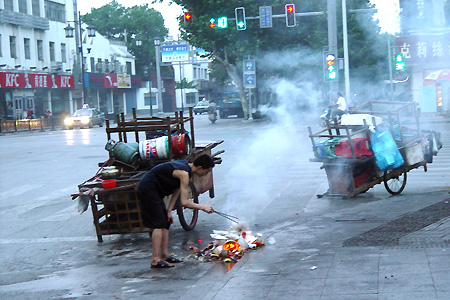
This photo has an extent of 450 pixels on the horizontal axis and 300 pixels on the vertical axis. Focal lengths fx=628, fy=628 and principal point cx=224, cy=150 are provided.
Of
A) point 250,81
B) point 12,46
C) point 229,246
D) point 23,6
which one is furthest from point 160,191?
point 23,6

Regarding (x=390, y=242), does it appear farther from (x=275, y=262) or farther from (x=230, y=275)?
(x=230, y=275)

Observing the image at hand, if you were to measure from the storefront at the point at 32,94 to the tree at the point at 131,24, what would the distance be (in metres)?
31.9

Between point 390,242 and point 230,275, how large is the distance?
1.98 meters

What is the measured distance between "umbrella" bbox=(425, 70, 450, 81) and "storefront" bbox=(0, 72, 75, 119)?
92.7 feet

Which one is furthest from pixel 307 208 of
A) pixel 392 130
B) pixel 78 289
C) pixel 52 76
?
pixel 52 76

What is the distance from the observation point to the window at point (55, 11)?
53369mm

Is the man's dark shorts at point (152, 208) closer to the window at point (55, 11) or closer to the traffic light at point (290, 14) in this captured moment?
the traffic light at point (290, 14)

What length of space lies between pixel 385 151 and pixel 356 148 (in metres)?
0.50

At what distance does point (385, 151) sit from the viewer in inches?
420

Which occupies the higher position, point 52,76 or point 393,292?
point 52,76

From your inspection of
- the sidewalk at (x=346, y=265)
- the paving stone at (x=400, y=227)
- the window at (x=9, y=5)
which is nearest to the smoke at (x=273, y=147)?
the sidewalk at (x=346, y=265)

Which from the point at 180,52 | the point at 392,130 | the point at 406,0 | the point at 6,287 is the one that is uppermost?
the point at 180,52

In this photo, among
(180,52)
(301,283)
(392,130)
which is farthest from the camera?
(180,52)

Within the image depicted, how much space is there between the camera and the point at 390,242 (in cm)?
705
